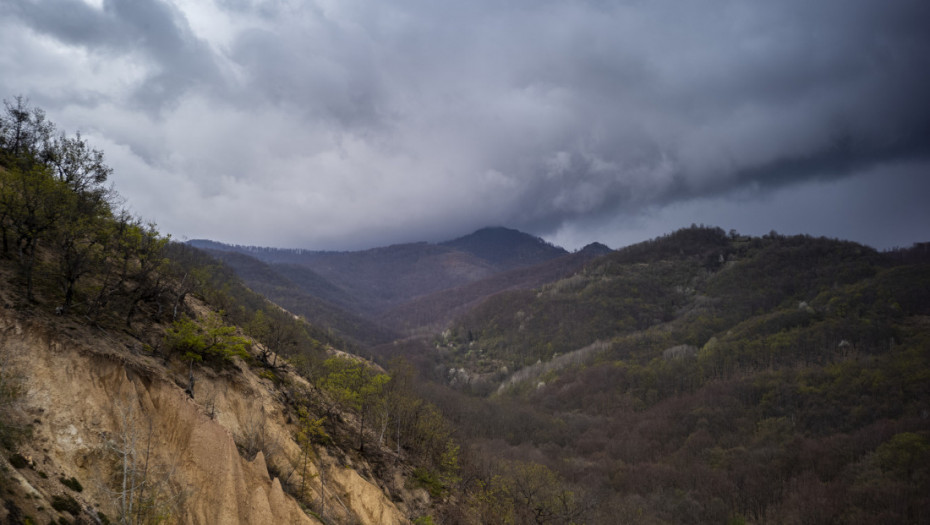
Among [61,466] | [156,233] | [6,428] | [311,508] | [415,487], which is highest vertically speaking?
[156,233]

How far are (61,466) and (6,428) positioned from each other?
218cm

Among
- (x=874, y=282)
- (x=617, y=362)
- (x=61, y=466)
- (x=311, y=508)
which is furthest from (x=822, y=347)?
(x=61, y=466)

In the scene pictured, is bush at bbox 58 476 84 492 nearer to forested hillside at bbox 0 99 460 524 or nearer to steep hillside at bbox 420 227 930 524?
forested hillside at bbox 0 99 460 524

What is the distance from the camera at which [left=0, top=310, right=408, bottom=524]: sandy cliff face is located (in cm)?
1530

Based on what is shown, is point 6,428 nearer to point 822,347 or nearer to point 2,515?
point 2,515

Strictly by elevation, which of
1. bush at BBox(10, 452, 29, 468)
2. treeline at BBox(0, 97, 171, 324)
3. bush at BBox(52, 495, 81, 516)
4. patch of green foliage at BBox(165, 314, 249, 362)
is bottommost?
bush at BBox(52, 495, 81, 516)

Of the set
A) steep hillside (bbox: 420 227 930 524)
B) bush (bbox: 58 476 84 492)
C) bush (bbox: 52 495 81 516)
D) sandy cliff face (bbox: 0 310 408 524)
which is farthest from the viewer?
steep hillside (bbox: 420 227 930 524)

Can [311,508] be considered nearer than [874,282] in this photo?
Yes

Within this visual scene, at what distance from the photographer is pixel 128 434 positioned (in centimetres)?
1720

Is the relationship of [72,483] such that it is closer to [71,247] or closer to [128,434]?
[128,434]

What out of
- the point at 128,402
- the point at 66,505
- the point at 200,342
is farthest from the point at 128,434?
the point at 200,342

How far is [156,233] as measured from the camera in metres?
22.9

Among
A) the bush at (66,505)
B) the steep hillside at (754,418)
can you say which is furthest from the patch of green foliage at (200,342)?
the steep hillside at (754,418)

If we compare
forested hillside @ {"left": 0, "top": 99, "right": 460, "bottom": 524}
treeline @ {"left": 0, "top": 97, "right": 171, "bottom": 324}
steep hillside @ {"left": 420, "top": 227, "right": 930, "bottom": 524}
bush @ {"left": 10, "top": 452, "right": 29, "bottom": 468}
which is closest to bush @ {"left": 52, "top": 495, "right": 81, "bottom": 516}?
forested hillside @ {"left": 0, "top": 99, "right": 460, "bottom": 524}
